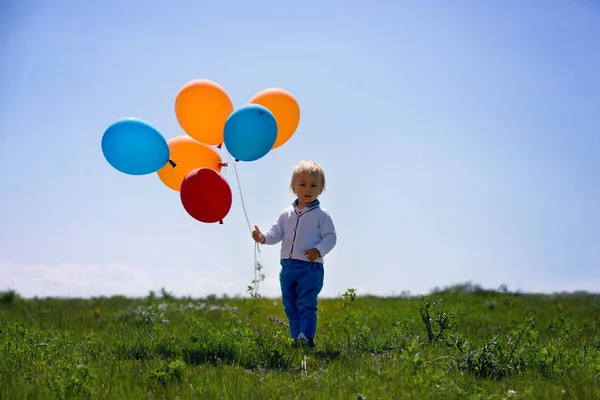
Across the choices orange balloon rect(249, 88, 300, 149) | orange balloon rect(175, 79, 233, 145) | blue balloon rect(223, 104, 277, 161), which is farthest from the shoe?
orange balloon rect(175, 79, 233, 145)

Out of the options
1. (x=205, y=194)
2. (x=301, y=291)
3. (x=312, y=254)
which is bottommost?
(x=301, y=291)

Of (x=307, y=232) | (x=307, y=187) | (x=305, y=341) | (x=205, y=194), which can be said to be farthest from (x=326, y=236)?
(x=205, y=194)

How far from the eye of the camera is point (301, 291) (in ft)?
23.1

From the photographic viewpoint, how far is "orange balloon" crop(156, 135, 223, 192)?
23.1ft

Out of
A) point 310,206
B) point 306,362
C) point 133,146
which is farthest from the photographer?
point 310,206

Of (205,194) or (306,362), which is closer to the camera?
(306,362)

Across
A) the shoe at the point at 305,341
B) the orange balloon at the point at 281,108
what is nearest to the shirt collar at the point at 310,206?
the orange balloon at the point at 281,108

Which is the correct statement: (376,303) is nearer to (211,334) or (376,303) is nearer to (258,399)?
(211,334)

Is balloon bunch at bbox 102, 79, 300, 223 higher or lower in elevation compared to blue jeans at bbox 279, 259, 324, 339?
higher

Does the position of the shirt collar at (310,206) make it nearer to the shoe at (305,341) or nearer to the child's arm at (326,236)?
the child's arm at (326,236)

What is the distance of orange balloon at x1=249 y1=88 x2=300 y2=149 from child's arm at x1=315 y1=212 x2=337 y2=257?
1.01 meters

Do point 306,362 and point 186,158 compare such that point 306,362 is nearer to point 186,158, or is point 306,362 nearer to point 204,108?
point 186,158

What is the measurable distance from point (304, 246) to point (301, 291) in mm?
484

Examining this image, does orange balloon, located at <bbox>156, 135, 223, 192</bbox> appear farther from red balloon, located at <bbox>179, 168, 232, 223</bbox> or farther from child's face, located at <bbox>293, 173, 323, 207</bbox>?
child's face, located at <bbox>293, 173, 323, 207</bbox>
